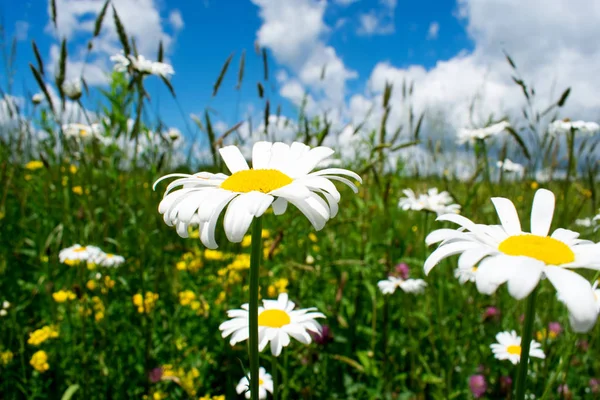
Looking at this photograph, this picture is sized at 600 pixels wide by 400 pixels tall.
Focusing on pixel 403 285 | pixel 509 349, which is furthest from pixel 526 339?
pixel 403 285

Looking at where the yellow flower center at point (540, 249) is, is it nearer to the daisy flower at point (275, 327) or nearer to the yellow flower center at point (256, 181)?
the yellow flower center at point (256, 181)

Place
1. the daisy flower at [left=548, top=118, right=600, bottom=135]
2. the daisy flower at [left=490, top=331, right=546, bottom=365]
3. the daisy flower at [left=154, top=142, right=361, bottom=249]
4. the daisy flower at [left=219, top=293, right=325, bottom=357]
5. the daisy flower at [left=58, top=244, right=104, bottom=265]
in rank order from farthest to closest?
the daisy flower at [left=548, top=118, right=600, bottom=135] → the daisy flower at [left=58, top=244, right=104, bottom=265] → the daisy flower at [left=490, top=331, right=546, bottom=365] → the daisy flower at [left=219, top=293, right=325, bottom=357] → the daisy flower at [left=154, top=142, right=361, bottom=249]

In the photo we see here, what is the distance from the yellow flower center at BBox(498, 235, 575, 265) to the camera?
726 mm

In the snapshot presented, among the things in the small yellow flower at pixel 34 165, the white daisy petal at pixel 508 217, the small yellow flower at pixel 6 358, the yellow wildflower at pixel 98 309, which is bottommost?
the small yellow flower at pixel 6 358

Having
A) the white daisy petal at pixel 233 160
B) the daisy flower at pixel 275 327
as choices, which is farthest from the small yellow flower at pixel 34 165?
the white daisy petal at pixel 233 160

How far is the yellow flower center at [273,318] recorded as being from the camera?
139 centimetres

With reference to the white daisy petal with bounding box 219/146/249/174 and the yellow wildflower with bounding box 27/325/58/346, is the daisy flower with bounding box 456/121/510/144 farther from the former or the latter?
the yellow wildflower with bounding box 27/325/58/346

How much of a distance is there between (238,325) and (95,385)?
1.20 meters

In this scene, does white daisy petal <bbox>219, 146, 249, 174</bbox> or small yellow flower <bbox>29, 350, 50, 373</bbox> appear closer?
white daisy petal <bbox>219, 146, 249, 174</bbox>

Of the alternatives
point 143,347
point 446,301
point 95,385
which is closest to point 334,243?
point 446,301

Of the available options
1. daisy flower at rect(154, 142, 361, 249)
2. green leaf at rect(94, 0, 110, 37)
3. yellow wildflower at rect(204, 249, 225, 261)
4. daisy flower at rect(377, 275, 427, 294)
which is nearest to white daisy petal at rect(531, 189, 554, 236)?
daisy flower at rect(154, 142, 361, 249)

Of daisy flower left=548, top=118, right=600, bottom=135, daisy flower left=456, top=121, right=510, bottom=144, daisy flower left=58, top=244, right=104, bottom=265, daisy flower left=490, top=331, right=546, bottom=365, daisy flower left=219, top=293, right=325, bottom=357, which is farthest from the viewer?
daisy flower left=456, top=121, right=510, bottom=144

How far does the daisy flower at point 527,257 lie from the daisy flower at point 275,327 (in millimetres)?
587

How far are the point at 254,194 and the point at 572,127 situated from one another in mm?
3006
